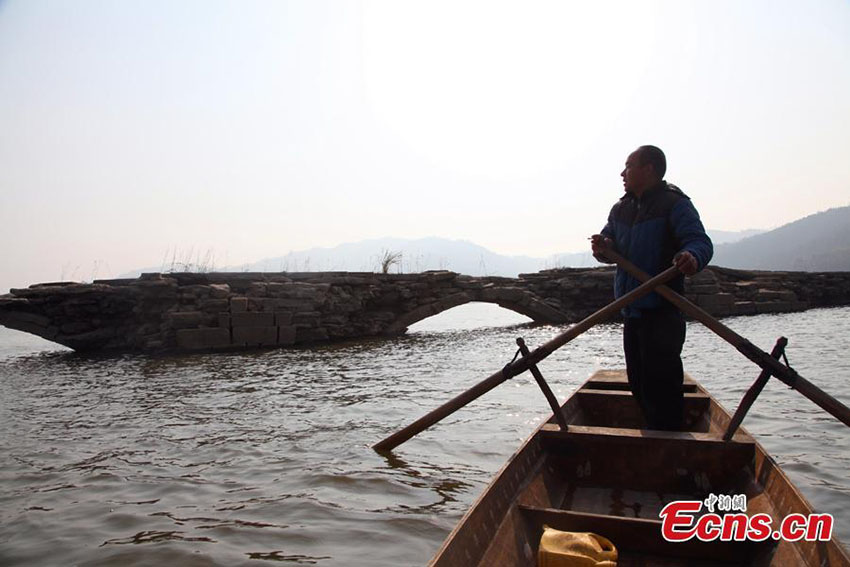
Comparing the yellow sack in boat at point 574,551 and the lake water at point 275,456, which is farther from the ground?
the yellow sack in boat at point 574,551

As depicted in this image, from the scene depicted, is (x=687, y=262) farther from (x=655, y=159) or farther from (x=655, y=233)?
(x=655, y=159)

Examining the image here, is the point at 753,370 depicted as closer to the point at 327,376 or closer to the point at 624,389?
the point at 624,389

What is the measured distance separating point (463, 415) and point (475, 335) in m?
12.8

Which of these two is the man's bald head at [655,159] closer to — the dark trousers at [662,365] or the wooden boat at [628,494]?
the dark trousers at [662,365]

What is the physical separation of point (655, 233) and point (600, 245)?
1.32ft

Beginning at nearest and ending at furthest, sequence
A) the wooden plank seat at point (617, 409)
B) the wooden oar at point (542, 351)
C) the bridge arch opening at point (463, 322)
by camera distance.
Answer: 1. the wooden oar at point (542, 351)
2. the wooden plank seat at point (617, 409)
3. the bridge arch opening at point (463, 322)

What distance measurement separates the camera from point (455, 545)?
2109mm

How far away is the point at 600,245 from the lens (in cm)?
421

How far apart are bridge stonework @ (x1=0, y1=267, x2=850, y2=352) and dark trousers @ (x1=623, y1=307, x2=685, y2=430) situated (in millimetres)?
12542

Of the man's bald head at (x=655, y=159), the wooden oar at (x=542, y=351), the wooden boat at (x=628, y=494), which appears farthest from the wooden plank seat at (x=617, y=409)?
the man's bald head at (x=655, y=159)

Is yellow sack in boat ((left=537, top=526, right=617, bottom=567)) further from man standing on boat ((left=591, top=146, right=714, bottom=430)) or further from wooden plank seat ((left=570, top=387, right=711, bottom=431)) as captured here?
wooden plank seat ((left=570, top=387, right=711, bottom=431))

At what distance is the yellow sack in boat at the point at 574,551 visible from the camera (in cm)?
230

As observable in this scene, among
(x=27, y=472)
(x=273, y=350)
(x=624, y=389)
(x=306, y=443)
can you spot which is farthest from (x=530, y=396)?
(x=273, y=350)

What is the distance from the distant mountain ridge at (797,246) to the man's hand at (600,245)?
121 metres
